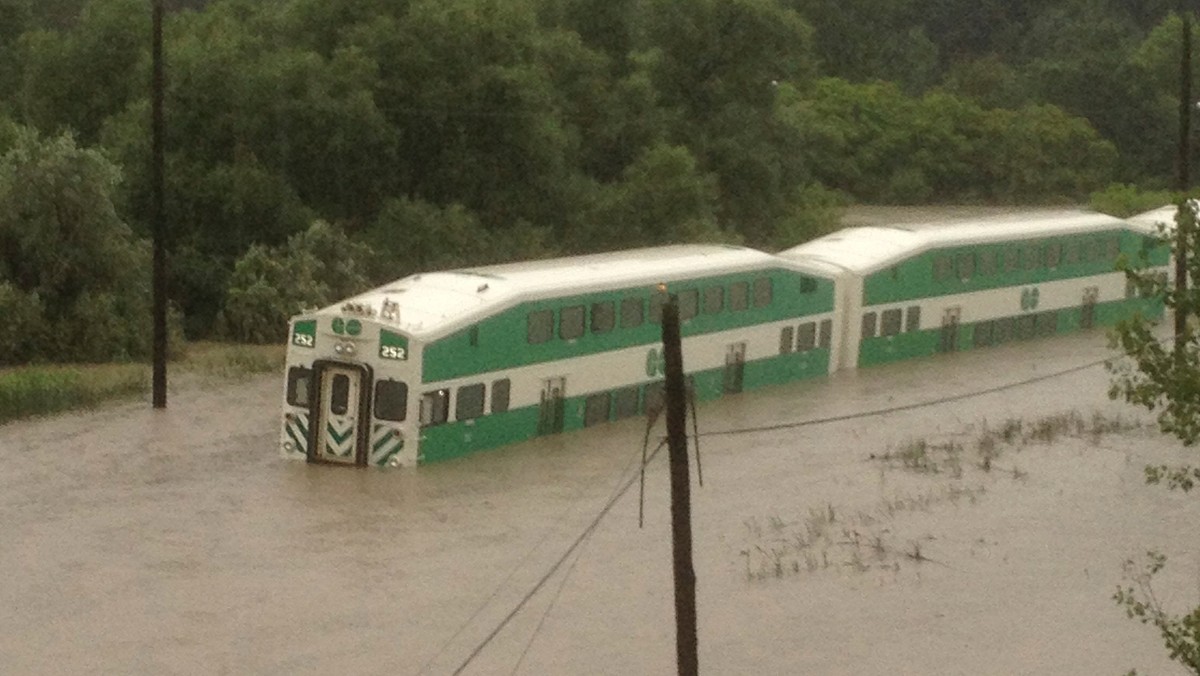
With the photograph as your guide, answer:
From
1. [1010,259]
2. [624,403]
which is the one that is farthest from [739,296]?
[1010,259]

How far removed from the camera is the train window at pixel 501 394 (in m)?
30.2

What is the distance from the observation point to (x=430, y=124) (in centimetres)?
5006

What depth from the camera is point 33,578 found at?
24.0 m

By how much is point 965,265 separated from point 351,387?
17737 millimetres

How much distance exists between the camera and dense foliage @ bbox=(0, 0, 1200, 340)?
47.2 metres

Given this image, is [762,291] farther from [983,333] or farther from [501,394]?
[983,333]

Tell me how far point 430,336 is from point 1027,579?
8366 millimetres

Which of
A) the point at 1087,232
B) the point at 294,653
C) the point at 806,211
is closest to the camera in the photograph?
the point at 294,653

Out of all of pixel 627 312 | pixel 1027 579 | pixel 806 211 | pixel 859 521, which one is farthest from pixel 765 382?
pixel 806 211

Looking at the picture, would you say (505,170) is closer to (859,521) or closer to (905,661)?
(859,521)

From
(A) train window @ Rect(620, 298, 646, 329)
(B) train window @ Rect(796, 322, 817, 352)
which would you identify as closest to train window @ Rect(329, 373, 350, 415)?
(A) train window @ Rect(620, 298, 646, 329)

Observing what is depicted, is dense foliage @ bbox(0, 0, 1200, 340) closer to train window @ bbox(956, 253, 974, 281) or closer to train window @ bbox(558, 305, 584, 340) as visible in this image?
train window @ bbox(956, 253, 974, 281)

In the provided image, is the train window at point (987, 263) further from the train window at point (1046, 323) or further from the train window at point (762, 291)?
the train window at point (762, 291)

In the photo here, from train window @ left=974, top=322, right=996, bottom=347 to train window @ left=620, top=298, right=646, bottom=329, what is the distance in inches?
498
